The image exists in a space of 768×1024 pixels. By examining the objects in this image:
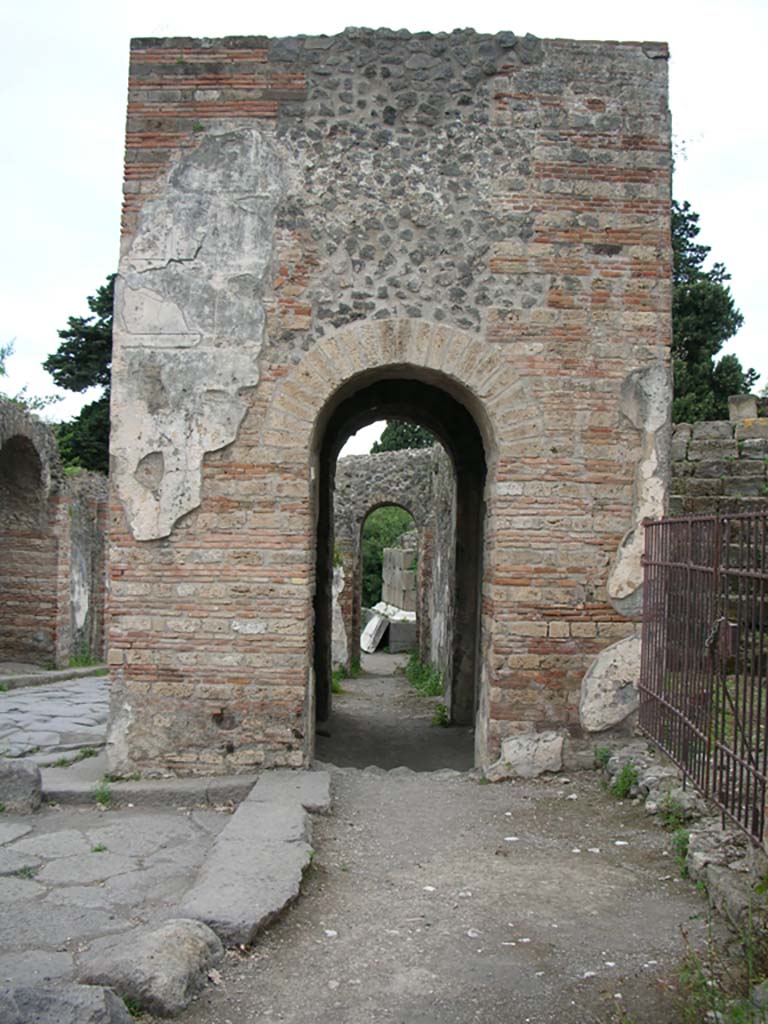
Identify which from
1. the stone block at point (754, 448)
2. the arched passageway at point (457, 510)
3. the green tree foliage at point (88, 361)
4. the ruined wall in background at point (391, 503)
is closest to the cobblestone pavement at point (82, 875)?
the arched passageway at point (457, 510)

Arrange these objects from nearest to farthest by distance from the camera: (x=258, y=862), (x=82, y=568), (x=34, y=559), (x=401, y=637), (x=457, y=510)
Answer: (x=258, y=862)
(x=457, y=510)
(x=34, y=559)
(x=82, y=568)
(x=401, y=637)

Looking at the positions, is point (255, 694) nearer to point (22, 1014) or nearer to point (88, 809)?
point (88, 809)

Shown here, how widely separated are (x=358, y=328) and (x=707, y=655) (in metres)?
3.14

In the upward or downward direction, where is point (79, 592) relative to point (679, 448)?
downward

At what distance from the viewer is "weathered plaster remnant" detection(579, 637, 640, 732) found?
6.23m

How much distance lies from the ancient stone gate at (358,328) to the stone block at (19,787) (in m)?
0.58

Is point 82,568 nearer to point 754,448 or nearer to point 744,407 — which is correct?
point 744,407

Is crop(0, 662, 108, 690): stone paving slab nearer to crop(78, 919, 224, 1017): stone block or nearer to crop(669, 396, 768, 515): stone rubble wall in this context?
crop(669, 396, 768, 515): stone rubble wall

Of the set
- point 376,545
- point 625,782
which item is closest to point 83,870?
point 625,782

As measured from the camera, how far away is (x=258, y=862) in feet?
14.2

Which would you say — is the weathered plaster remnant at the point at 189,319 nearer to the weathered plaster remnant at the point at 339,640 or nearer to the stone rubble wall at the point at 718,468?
the stone rubble wall at the point at 718,468

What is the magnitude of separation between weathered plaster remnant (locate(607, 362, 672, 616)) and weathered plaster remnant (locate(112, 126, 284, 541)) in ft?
8.35

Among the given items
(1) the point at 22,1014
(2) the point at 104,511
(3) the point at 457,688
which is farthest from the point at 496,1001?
(2) the point at 104,511

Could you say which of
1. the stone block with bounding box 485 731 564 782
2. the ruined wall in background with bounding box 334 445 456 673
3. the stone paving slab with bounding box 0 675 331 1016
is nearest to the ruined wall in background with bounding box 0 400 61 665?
the ruined wall in background with bounding box 334 445 456 673
